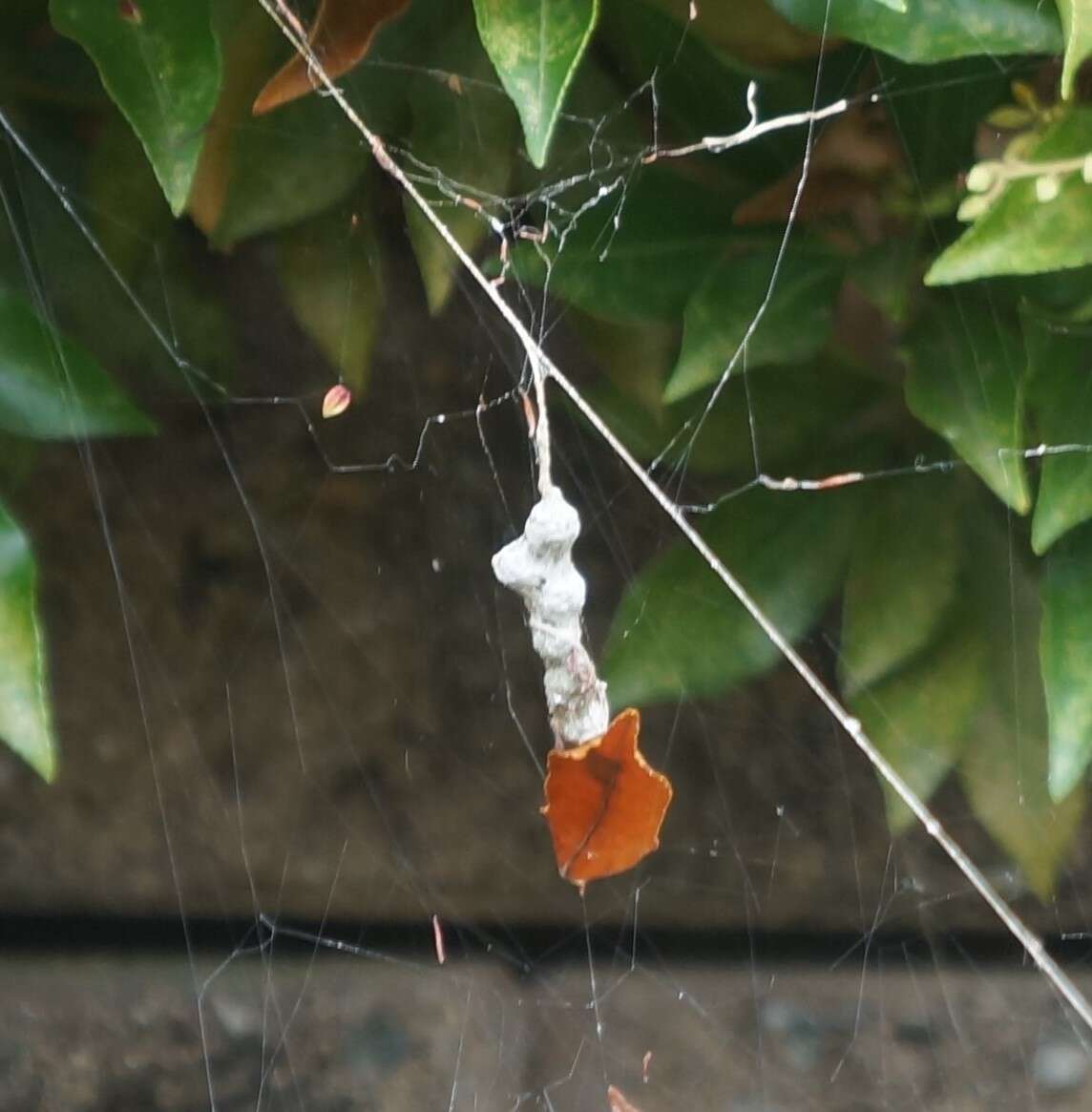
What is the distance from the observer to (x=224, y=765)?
47cm

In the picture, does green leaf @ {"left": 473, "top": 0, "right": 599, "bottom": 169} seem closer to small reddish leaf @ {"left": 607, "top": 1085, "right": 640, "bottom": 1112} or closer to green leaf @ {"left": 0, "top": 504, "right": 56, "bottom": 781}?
green leaf @ {"left": 0, "top": 504, "right": 56, "bottom": 781}

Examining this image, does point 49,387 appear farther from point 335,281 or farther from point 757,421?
point 757,421

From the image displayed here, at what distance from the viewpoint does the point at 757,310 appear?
334 mm

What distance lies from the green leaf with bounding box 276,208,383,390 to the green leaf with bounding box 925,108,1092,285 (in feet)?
0.56

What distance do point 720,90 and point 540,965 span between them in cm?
34

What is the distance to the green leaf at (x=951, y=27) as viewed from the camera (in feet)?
0.86

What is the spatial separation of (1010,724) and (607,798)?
0.14 metres

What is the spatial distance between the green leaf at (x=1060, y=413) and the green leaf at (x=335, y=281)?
19 cm

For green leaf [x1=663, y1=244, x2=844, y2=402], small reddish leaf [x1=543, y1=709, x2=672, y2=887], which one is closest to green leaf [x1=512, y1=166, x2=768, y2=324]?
green leaf [x1=663, y1=244, x2=844, y2=402]

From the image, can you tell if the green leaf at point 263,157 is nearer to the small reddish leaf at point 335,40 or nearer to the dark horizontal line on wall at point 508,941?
the small reddish leaf at point 335,40

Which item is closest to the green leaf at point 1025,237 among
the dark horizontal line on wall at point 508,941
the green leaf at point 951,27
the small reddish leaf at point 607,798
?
the green leaf at point 951,27

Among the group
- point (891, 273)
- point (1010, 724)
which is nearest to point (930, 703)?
point (1010, 724)

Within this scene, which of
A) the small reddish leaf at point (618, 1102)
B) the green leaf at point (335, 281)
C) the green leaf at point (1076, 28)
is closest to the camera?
the green leaf at point (1076, 28)

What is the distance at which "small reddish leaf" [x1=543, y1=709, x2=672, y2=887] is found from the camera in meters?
0.31
